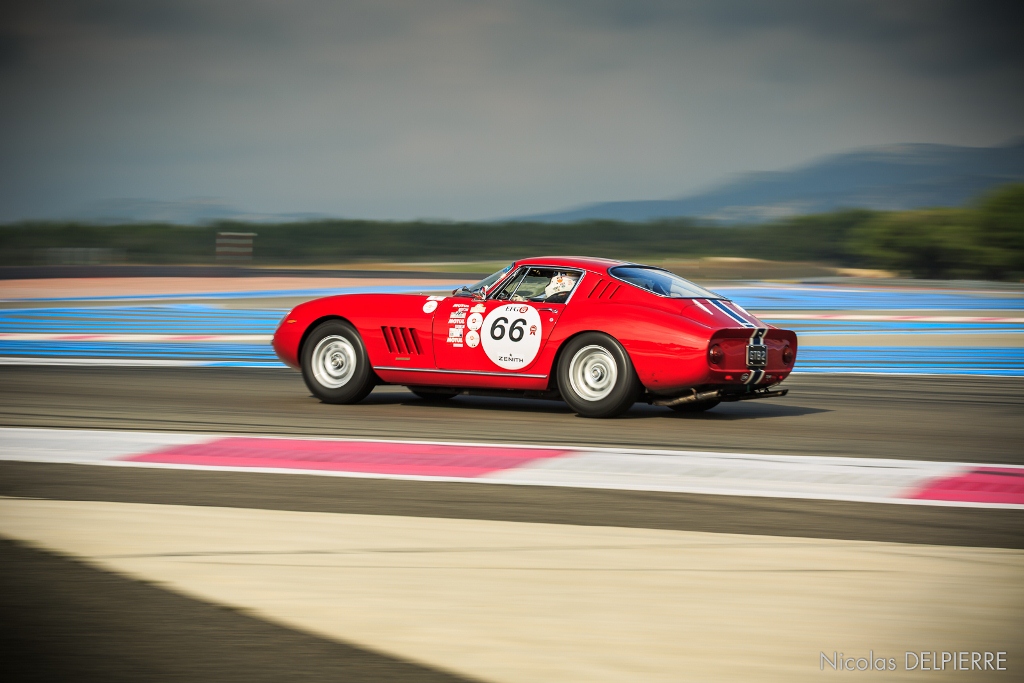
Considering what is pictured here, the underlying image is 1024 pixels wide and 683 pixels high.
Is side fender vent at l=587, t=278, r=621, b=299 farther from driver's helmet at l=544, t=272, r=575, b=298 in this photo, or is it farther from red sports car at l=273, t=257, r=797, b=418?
driver's helmet at l=544, t=272, r=575, b=298

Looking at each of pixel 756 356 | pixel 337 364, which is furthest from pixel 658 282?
pixel 337 364

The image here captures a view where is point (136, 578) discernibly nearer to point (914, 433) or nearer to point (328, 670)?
point (328, 670)

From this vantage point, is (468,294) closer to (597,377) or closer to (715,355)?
(597,377)

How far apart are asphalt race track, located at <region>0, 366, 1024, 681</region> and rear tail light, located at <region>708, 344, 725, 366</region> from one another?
0.55m

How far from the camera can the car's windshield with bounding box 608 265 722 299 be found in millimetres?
9258

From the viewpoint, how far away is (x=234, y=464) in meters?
6.88

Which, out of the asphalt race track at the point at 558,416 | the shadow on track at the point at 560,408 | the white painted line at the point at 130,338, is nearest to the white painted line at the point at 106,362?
the asphalt race track at the point at 558,416

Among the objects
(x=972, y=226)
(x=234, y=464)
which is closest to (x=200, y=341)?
(x=234, y=464)

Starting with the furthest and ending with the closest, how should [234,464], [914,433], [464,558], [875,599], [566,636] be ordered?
[914,433] → [234,464] → [464,558] → [875,599] → [566,636]

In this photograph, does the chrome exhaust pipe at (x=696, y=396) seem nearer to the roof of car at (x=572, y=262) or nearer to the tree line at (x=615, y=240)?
the roof of car at (x=572, y=262)

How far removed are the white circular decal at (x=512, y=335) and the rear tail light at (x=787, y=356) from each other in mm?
1940

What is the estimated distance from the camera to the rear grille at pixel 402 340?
9641 millimetres

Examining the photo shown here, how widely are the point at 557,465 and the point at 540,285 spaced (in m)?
2.75

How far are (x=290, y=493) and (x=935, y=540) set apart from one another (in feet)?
10.2
